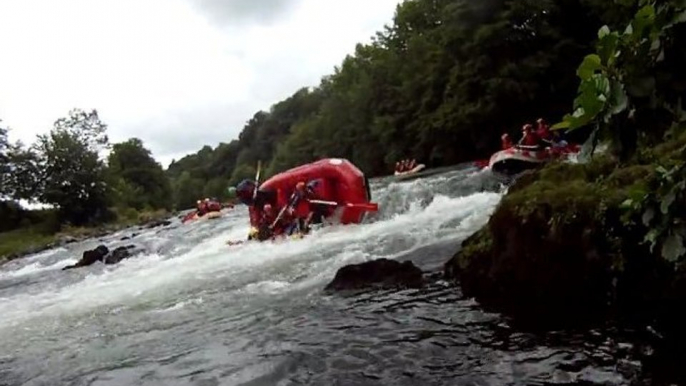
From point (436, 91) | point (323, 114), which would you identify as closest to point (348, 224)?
point (436, 91)

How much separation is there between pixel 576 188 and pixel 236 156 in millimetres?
138125

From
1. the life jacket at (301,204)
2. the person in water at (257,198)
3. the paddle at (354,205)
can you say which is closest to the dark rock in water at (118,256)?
the person in water at (257,198)

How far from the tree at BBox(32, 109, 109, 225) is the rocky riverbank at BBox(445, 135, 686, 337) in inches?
2018

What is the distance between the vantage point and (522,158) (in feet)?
58.7

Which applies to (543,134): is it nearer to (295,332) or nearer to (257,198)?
(257,198)

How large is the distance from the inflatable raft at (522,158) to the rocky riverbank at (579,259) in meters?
11.3

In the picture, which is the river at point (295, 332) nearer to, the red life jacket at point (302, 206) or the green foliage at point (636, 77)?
the red life jacket at point (302, 206)

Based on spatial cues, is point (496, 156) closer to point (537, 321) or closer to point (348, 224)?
point (348, 224)

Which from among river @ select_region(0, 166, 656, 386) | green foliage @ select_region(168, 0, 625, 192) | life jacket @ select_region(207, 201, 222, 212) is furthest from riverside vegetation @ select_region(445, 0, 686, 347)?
green foliage @ select_region(168, 0, 625, 192)

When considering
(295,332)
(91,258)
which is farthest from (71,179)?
(295,332)

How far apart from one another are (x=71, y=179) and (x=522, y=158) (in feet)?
150

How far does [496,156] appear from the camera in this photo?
18.4 m

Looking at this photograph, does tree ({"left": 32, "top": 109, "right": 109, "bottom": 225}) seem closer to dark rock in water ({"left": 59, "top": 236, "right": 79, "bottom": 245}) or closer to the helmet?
dark rock in water ({"left": 59, "top": 236, "right": 79, "bottom": 245})

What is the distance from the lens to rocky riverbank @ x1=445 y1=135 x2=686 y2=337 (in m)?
4.84
